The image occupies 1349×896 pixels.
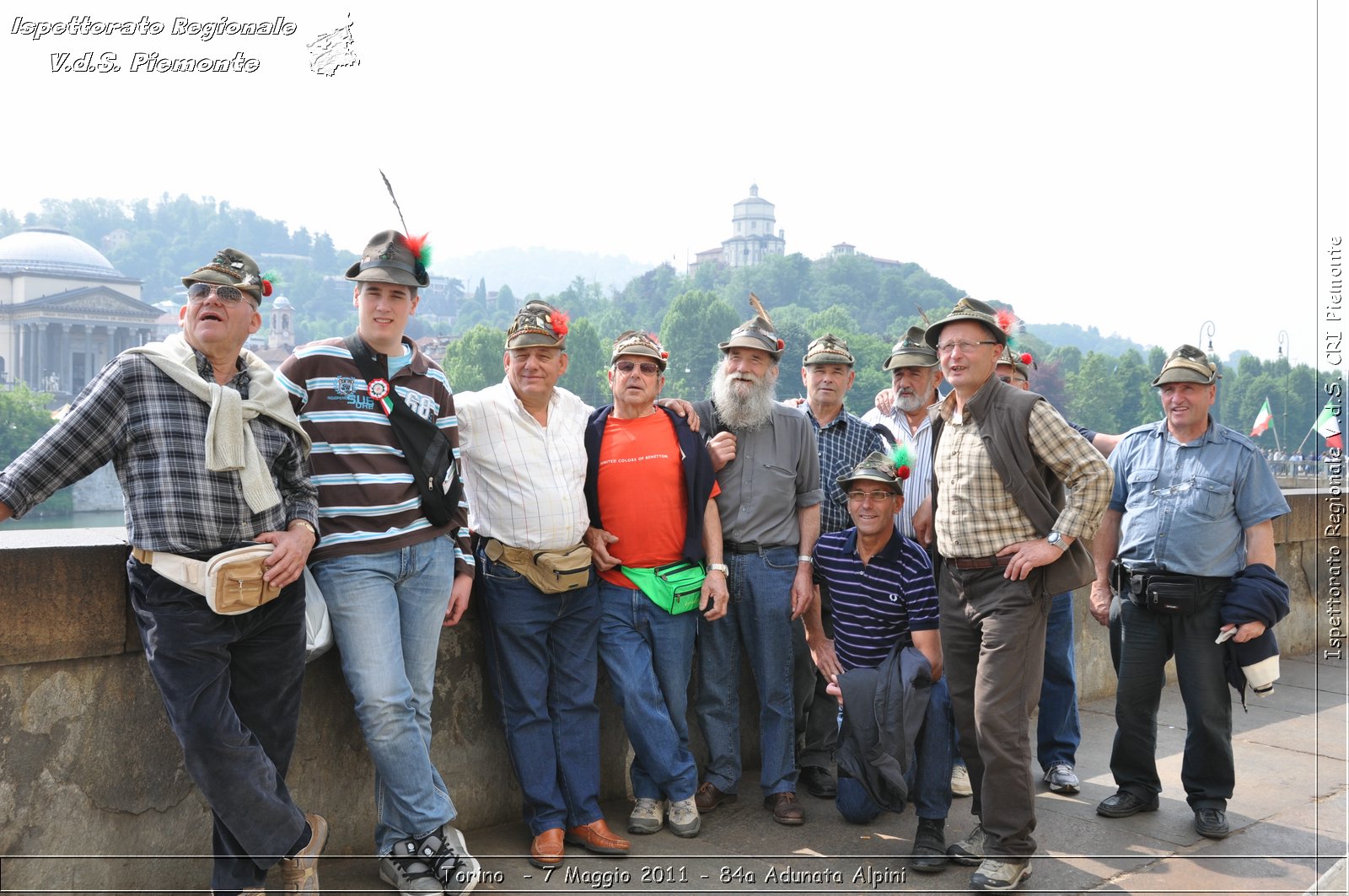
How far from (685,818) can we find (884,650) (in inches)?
40.8

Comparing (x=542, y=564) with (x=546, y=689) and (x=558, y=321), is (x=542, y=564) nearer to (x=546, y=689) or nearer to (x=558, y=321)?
(x=546, y=689)

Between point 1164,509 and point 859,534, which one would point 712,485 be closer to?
point 859,534

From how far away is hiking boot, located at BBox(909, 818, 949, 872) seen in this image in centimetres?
392

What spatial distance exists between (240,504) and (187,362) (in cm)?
43

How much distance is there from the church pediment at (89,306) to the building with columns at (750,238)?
96.1m

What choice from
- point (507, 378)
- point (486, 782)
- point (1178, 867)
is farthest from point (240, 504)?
point (1178, 867)

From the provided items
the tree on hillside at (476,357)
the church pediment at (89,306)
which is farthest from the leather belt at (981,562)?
the church pediment at (89,306)

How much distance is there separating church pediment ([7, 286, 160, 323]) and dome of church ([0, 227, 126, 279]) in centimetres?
448

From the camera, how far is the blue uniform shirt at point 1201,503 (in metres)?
4.49

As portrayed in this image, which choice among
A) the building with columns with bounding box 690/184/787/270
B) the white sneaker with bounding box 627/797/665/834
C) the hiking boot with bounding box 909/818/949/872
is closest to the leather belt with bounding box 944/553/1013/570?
the hiking boot with bounding box 909/818/949/872

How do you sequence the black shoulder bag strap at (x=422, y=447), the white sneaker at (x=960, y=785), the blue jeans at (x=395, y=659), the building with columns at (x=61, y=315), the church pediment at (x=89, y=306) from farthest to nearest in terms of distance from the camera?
1. the building with columns at (x=61, y=315)
2. the church pediment at (x=89, y=306)
3. the white sneaker at (x=960, y=785)
4. the black shoulder bag strap at (x=422, y=447)
5. the blue jeans at (x=395, y=659)

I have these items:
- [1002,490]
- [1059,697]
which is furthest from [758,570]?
[1059,697]

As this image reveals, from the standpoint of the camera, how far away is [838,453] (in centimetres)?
493

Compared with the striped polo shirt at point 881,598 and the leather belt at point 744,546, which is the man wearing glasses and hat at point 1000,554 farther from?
the leather belt at point 744,546
